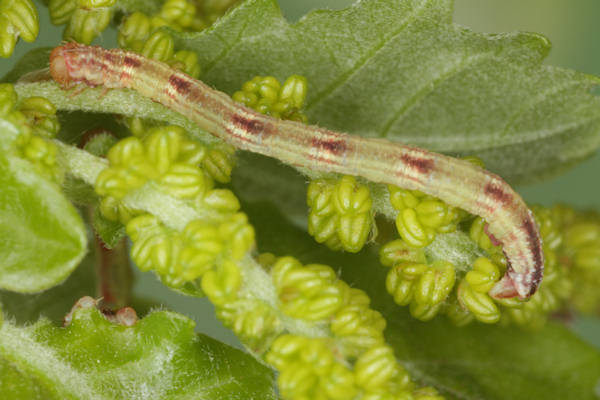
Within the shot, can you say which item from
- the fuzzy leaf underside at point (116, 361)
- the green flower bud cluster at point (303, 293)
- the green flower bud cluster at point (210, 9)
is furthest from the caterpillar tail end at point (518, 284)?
the green flower bud cluster at point (210, 9)

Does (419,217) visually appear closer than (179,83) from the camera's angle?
Yes

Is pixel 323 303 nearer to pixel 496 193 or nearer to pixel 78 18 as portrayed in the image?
pixel 496 193

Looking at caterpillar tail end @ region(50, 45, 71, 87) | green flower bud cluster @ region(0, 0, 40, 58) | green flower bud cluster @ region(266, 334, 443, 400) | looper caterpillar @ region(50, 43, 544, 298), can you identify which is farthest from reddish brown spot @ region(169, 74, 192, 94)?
green flower bud cluster @ region(266, 334, 443, 400)

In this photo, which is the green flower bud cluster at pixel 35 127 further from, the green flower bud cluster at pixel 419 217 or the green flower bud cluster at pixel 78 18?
the green flower bud cluster at pixel 419 217

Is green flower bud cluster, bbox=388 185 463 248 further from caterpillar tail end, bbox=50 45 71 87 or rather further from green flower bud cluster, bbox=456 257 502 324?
caterpillar tail end, bbox=50 45 71 87

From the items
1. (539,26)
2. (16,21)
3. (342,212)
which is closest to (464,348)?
(342,212)

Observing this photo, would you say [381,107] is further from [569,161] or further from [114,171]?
[114,171]
